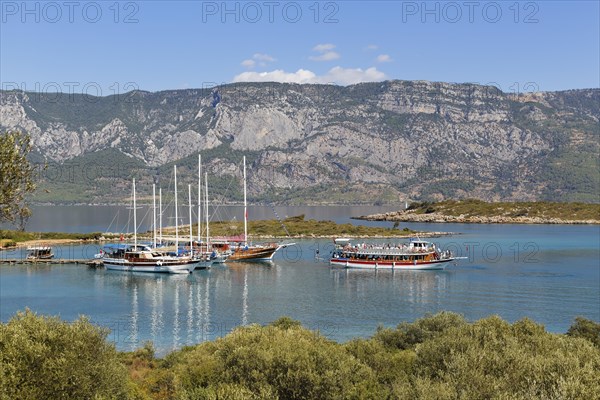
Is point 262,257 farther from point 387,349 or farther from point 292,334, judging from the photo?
point 292,334

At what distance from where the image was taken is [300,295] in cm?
7044

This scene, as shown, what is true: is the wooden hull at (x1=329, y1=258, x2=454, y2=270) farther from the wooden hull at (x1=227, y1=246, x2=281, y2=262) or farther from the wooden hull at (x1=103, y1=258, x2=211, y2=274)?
the wooden hull at (x1=103, y1=258, x2=211, y2=274)

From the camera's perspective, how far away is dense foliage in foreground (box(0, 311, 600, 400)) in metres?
18.2

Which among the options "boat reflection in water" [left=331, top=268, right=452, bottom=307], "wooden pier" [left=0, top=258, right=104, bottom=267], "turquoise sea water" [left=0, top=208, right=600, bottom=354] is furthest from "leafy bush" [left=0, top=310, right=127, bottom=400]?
"wooden pier" [left=0, top=258, right=104, bottom=267]

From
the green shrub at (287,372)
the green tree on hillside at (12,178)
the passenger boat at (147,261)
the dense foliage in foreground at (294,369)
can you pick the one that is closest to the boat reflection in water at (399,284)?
the passenger boat at (147,261)

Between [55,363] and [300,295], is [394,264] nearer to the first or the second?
[300,295]

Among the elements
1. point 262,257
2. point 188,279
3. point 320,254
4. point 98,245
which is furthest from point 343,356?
point 98,245

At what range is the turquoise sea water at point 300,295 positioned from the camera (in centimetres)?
5581

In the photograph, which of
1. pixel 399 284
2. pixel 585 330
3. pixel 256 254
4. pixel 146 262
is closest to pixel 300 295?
pixel 399 284

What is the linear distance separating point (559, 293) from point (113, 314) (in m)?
51.9

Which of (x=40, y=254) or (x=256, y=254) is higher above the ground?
(x=40, y=254)

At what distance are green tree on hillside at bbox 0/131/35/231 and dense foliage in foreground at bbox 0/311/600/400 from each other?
524 cm

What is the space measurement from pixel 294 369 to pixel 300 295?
4933 centimetres

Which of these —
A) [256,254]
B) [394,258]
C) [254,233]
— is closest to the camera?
[394,258]
